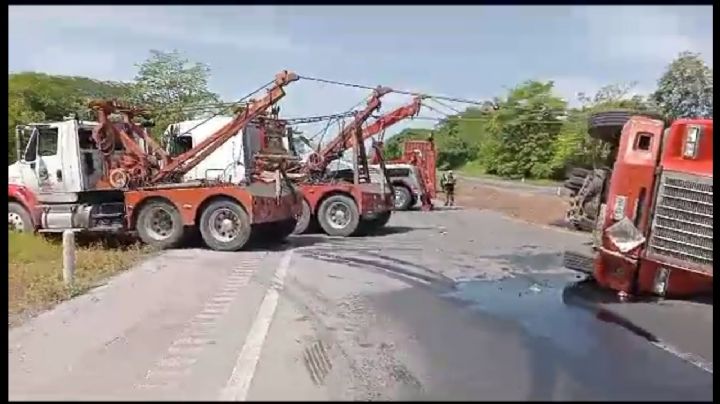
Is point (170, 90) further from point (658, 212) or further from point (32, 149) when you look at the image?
point (658, 212)

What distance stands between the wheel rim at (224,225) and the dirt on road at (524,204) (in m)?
4.56

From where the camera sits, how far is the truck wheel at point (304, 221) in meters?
14.7

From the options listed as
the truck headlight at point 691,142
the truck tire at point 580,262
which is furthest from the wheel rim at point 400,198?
the truck headlight at point 691,142

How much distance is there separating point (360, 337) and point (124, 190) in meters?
7.84

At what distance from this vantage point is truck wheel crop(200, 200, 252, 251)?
40.0 feet

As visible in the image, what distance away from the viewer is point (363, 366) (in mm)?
4965

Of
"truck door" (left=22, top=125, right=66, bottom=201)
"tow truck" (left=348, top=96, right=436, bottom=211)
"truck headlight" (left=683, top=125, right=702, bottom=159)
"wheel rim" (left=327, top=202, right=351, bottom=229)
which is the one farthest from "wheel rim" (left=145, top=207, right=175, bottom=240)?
"tow truck" (left=348, top=96, right=436, bottom=211)

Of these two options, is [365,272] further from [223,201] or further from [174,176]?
[174,176]

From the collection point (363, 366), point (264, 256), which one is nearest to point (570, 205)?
point (363, 366)

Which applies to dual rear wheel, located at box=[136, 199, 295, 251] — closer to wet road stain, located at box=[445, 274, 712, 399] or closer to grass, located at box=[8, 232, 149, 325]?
grass, located at box=[8, 232, 149, 325]

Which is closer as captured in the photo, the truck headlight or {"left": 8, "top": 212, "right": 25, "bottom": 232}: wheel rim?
the truck headlight

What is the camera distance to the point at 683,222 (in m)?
6.87

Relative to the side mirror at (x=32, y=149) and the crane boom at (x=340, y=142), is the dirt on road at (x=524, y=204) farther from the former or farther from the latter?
the side mirror at (x=32, y=149)

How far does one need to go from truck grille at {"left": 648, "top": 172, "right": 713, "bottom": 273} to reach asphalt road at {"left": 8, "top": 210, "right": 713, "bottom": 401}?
0.49 m
